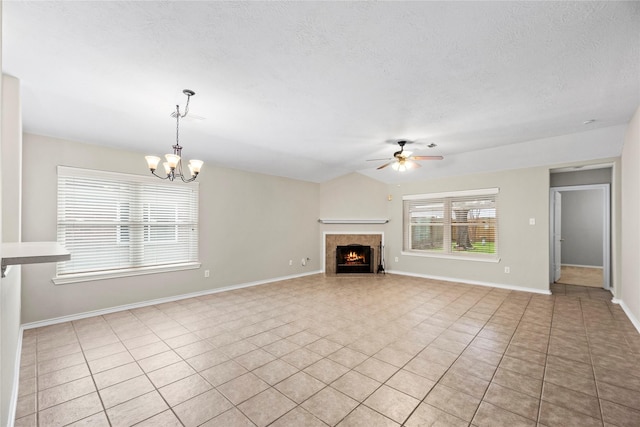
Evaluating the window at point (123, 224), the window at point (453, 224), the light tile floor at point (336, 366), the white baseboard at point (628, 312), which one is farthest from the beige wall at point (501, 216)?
the window at point (123, 224)

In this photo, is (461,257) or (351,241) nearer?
(461,257)

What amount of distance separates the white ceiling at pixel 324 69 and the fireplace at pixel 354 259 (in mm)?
3721

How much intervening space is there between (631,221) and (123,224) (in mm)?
6989

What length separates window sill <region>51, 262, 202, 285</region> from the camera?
3.77 metres

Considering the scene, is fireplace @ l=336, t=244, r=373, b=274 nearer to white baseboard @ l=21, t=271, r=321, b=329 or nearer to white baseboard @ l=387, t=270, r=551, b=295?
A: white baseboard @ l=387, t=270, r=551, b=295

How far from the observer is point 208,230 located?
5254 millimetres

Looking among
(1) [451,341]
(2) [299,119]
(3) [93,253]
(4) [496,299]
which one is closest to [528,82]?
(2) [299,119]

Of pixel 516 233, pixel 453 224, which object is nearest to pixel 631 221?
pixel 516 233

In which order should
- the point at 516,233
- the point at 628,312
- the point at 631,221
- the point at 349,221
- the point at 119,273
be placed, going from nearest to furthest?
1. the point at 631,221
2. the point at 628,312
3. the point at 119,273
4. the point at 516,233
5. the point at 349,221

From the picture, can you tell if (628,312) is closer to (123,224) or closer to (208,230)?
(208,230)

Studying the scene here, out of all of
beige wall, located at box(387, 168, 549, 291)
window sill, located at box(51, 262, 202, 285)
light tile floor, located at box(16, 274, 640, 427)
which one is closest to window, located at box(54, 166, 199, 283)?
window sill, located at box(51, 262, 202, 285)

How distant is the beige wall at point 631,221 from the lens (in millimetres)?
3498

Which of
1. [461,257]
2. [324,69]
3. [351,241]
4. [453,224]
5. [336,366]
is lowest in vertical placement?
[336,366]

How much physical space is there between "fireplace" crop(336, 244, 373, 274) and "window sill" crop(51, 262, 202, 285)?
138 inches
